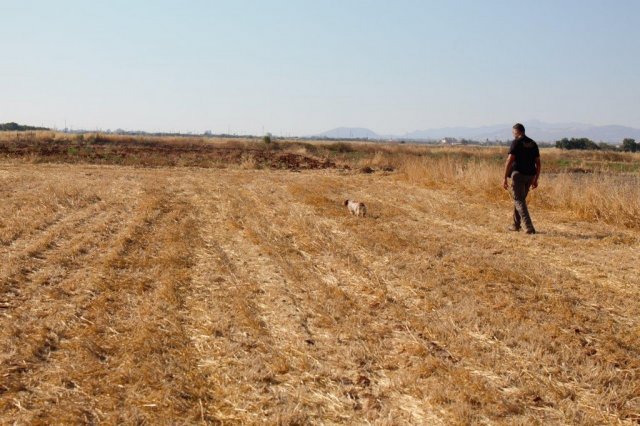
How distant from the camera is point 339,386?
3598mm

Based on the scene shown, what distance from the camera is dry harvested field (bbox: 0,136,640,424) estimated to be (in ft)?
11.0

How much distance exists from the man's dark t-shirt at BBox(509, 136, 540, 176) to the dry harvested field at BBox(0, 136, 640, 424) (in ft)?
3.89

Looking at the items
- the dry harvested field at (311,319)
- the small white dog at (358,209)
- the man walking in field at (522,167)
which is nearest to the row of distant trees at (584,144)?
the dry harvested field at (311,319)

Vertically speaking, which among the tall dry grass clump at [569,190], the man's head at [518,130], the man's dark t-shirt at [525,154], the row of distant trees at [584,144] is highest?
the row of distant trees at [584,144]

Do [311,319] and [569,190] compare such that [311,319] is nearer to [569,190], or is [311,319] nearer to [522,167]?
[522,167]

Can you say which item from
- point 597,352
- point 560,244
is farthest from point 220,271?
point 560,244

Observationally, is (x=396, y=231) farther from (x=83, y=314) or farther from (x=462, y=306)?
(x=83, y=314)

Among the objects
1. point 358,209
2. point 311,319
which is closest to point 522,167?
point 358,209

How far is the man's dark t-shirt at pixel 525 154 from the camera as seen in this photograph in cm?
893

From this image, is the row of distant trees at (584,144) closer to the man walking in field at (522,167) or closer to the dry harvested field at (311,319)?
the dry harvested field at (311,319)

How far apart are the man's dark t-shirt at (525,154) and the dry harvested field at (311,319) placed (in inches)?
46.7

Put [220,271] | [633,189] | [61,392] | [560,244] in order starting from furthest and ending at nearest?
[633,189]
[560,244]
[220,271]
[61,392]

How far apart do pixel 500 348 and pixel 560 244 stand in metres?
4.76

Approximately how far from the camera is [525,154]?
8.95 meters
